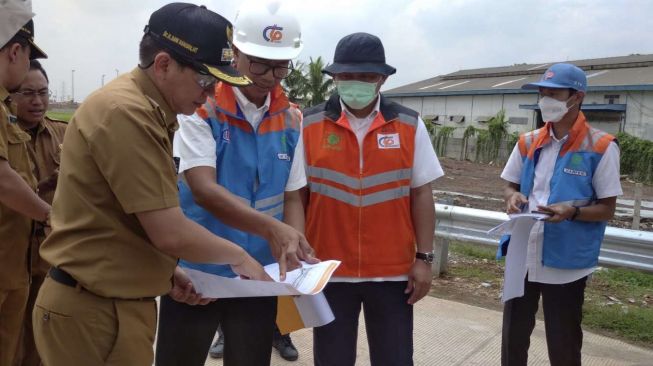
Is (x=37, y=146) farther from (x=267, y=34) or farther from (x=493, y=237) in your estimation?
(x=493, y=237)

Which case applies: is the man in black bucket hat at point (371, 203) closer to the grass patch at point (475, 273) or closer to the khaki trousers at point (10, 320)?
the khaki trousers at point (10, 320)

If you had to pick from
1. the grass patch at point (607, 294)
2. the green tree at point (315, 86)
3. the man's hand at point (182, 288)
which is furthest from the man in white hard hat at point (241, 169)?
the green tree at point (315, 86)

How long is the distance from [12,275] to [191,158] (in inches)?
48.6

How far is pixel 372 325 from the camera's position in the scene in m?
2.74

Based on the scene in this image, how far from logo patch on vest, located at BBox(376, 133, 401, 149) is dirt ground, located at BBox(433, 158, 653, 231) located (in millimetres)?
6360

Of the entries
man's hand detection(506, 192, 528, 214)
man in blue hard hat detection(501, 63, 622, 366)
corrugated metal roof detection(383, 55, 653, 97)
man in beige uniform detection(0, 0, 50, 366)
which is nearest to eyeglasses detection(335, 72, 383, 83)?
man in blue hard hat detection(501, 63, 622, 366)

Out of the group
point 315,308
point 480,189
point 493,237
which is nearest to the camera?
point 315,308

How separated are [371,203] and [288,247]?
66 cm

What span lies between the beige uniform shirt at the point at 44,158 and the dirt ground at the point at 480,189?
21.2 feet

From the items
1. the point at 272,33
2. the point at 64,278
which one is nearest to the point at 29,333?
the point at 64,278

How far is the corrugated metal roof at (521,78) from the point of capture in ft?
91.9

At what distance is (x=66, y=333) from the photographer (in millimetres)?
1677

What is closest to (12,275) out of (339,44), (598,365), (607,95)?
(339,44)

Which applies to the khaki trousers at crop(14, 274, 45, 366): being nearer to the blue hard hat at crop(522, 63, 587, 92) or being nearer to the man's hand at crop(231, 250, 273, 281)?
the man's hand at crop(231, 250, 273, 281)
